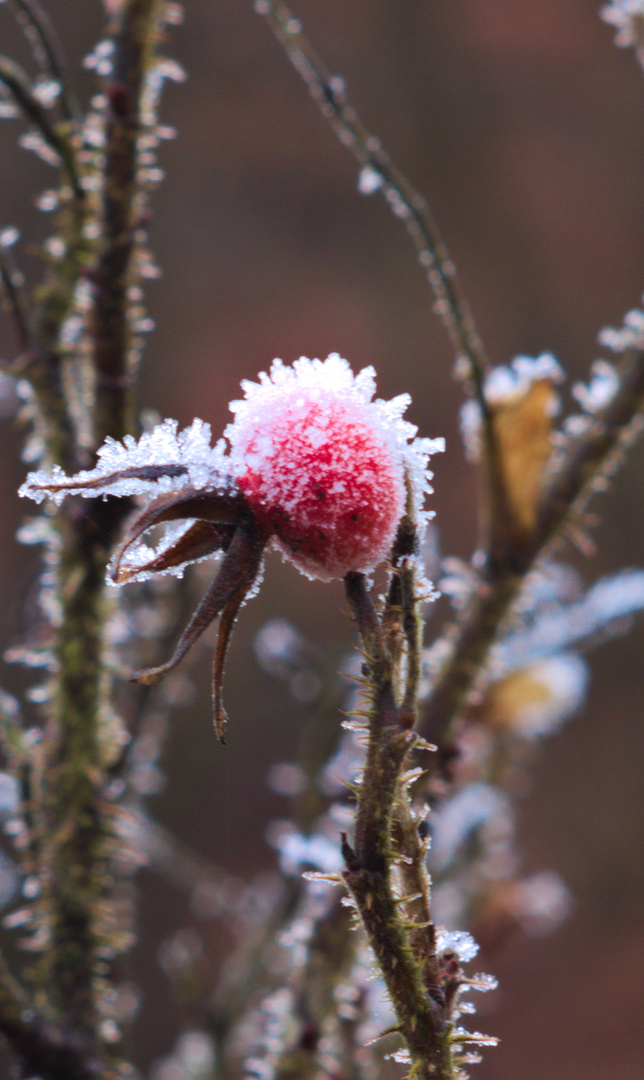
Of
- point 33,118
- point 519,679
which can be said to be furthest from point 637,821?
point 33,118

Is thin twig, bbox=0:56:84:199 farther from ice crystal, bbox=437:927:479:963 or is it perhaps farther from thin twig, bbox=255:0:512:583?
ice crystal, bbox=437:927:479:963

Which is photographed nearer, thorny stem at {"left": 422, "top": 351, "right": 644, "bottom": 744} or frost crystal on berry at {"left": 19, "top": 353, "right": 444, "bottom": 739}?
frost crystal on berry at {"left": 19, "top": 353, "right": 444, "bottom": 739}

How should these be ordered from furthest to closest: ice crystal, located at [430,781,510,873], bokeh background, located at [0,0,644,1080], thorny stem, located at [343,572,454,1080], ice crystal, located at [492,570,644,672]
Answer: bokeh background, located at [0,0,644,1080] → ice crystal, located at [430,781,510,873] → ice crystal, located at [492,570,644,672] → thorny stem, located at [343,572,454,1080]

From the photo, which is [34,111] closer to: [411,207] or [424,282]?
[411,207]

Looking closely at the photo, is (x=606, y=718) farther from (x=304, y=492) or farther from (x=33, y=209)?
(x=304, y=492)

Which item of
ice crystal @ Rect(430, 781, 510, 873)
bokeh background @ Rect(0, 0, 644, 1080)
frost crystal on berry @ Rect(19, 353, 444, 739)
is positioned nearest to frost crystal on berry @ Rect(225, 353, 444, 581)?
frost crystal on berry @ Rect(19, 353, 444, 739)

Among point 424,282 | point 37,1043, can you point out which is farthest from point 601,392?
point 424,282
